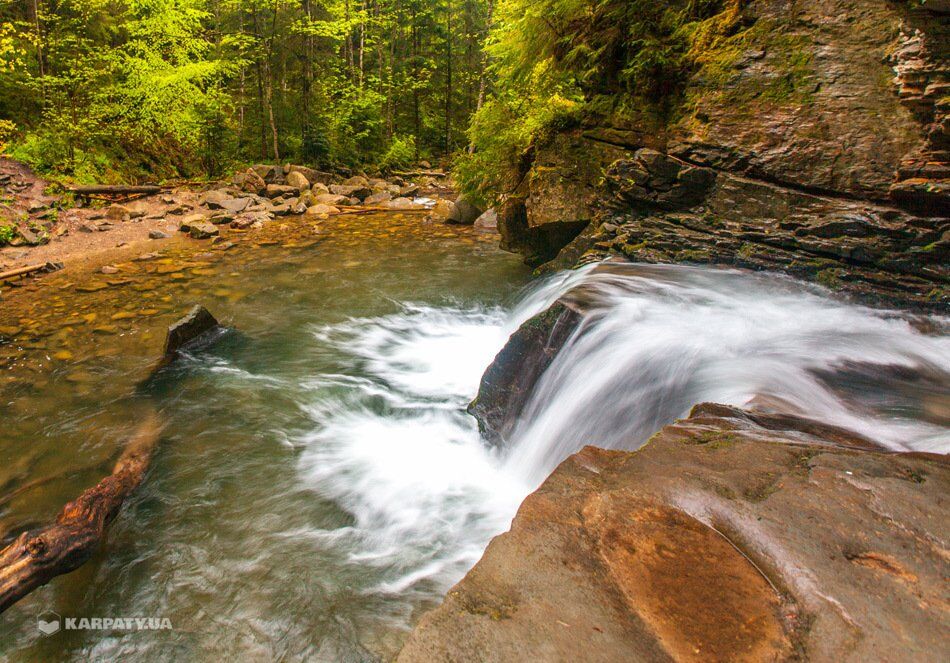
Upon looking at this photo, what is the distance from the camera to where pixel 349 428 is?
4.81 metres

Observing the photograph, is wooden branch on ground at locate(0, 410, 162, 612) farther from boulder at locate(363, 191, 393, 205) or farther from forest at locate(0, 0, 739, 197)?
boulder at locate(363, 191, 393, 205)

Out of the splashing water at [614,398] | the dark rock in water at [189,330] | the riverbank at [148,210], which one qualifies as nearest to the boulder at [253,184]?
the riverbank at [148,210]

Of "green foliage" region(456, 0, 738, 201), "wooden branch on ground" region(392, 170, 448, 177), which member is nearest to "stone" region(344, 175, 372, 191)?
"wooden branch on ground" region(392, 170, 448, 177)

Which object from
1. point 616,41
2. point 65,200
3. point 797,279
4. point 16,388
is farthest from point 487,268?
point 65,200

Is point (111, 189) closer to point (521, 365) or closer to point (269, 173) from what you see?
point (269, 173)

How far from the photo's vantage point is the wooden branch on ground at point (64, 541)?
2570 mm

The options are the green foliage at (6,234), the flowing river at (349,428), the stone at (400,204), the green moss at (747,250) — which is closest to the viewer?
the flowing river at (349,428)

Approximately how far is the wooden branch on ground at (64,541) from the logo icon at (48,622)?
0.65 feet

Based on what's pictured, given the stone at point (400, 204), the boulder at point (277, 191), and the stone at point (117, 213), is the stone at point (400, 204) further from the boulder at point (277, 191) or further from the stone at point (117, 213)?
the stone at point (117, 213)

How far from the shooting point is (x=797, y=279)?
4.93 metres

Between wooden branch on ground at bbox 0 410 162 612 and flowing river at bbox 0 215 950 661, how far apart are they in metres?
0.14

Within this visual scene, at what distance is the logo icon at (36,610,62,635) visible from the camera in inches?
106

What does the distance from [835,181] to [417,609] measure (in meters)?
5.33

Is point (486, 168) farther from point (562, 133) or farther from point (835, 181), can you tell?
point (835, 181)
